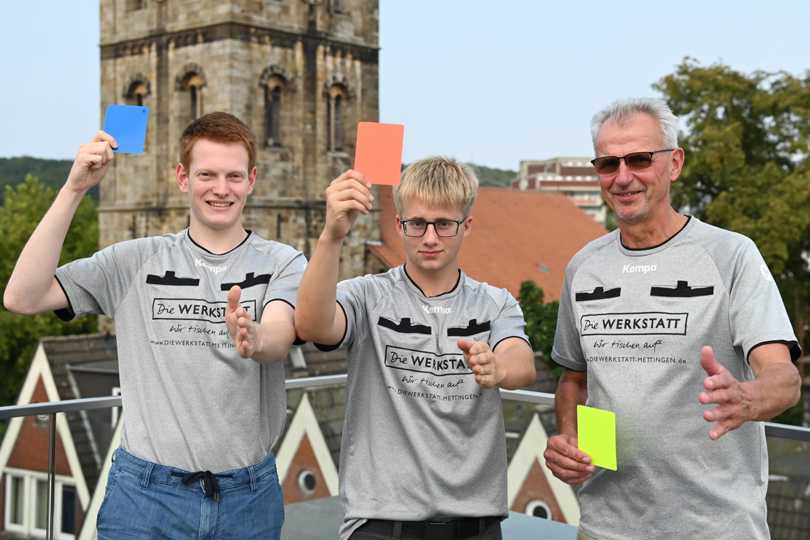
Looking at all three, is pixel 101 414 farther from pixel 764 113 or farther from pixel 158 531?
pixel 764 113

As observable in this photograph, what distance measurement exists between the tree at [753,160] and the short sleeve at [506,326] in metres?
23.2

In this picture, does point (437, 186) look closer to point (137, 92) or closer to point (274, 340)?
point (274, 340)

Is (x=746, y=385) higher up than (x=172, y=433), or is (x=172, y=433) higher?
(x=746, y=385)

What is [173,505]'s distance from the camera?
9.57 feet

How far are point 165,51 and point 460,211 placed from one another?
34.8 metres

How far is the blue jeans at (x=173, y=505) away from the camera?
9.57ft

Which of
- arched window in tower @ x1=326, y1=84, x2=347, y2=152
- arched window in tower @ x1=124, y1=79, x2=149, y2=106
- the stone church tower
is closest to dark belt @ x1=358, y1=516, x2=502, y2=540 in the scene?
the stone church tower

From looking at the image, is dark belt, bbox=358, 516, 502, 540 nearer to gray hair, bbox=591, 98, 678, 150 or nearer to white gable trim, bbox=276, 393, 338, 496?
gray hair, bbox=591, 98, 678, 150

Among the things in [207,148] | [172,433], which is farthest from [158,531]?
[207,148]

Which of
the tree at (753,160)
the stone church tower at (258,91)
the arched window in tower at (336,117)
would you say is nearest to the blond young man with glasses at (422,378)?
the tree at (753,160)

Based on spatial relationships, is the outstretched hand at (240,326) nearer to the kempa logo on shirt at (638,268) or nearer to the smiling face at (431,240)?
the smiling face at (431,240)

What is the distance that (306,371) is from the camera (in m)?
16.7

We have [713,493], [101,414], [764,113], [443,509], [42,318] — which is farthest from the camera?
[42,318]

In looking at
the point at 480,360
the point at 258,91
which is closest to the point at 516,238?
the point at 258,91
